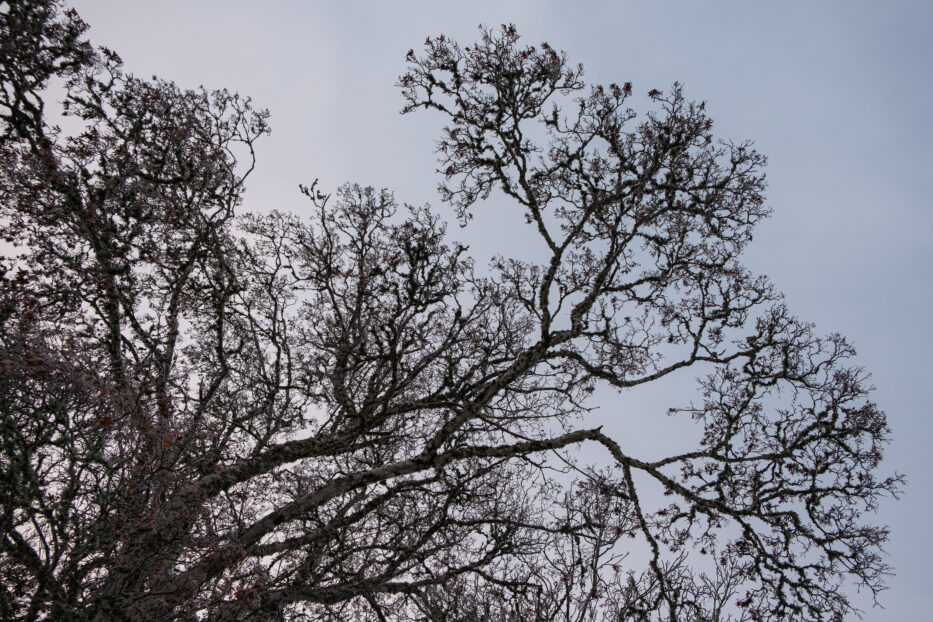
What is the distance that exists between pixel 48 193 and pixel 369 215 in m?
5.18

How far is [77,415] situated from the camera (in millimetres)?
4309

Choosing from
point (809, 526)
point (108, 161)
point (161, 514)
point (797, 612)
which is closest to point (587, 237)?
point (809, 526)

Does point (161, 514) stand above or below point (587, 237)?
below

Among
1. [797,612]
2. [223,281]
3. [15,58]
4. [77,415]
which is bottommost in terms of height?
[797,612]

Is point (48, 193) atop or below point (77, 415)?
atop

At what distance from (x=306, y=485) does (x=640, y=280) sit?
6691 mm

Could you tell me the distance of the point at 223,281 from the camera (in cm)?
969

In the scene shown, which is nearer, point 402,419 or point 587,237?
point 587,237

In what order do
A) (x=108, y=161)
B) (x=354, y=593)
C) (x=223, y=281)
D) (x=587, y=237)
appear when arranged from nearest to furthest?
1. (x=354, y=593)
2. (x=108, y=161)
3. (x=587, y=237)
4. (x=223, y=281)

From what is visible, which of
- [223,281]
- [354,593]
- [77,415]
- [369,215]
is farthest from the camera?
[369,215]

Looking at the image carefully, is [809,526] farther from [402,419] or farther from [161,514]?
[161,514]

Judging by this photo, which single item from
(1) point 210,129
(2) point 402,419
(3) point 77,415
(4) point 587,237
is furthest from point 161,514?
(1) point 210,129

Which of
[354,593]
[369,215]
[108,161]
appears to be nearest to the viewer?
[354,593]

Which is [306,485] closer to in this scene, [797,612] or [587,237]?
[587,237]
